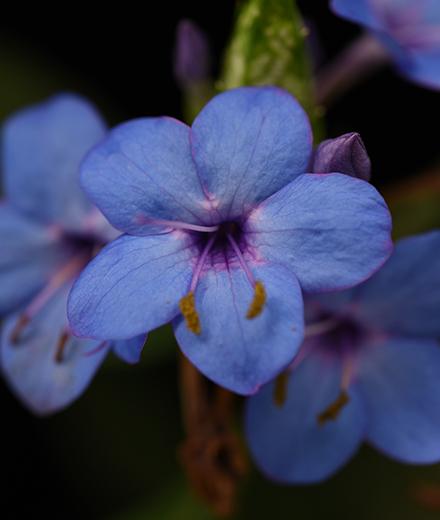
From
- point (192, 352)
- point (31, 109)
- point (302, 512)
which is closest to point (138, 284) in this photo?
point (192, 352)

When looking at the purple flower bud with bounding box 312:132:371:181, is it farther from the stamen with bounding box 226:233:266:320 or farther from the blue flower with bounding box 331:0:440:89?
the blue flower with bounding box 331:0:440:89

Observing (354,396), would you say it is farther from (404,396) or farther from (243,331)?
(243,331)

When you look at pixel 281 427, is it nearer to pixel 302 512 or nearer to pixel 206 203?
pixel 206 203

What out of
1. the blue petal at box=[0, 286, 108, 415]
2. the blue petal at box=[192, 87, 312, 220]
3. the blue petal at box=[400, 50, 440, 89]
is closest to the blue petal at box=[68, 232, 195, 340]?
the blue petal at box=[192, 87, 312, 220]

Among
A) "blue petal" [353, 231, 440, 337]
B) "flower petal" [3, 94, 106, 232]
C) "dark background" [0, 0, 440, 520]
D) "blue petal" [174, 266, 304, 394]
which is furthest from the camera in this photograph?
"dark background" [0, 0, 440, 520]

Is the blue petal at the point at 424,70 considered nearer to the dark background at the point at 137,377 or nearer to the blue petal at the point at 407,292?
the blue petal at the point at 407,292

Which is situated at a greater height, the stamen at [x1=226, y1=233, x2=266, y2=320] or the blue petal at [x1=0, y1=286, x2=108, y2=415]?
the stamen at [x1=226, y1=233, x2=266, y2=320]
